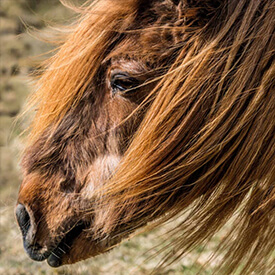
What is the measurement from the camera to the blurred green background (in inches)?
Result: 58.7

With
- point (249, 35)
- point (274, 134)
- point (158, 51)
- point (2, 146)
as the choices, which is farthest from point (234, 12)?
point (2, 146)

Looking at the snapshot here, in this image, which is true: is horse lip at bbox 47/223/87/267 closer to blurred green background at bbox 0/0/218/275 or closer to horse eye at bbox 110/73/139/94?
blurred green background at bbox 0/0/218/275

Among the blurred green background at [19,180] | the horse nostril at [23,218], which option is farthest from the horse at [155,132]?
the blurred green background at [19,180]

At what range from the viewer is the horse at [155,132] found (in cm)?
92

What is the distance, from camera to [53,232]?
1093 millimetres

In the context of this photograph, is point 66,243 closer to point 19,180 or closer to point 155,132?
point 155,132

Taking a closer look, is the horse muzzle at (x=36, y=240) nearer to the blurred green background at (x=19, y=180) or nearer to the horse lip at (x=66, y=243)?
the horse lip at (x=66, y=243)

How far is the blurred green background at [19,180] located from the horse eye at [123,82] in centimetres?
38

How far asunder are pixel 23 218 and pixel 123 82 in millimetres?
468

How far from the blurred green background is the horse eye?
0.38 meters

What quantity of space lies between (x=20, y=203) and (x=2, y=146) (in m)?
2.81

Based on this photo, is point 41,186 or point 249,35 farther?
point 41,186

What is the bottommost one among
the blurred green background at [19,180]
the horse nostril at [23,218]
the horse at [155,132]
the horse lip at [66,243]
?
the blurred green background at [19,180]

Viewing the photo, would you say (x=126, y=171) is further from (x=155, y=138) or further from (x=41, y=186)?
(x=41, y=186)
